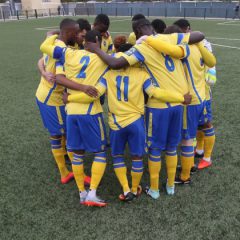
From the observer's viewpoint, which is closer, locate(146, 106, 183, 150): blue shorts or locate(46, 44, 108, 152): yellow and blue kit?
locate(46, 44, 108, 152): yellow and blue kit

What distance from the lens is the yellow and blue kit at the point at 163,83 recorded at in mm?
3242

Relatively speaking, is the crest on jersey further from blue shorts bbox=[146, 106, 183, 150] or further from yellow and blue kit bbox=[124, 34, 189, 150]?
blue shorts bbox=[146, 106, 183, 150]

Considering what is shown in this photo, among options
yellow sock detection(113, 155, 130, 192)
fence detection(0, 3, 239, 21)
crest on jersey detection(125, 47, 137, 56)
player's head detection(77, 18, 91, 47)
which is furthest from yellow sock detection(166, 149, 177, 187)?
fence detection(0, 3, 239, 21)

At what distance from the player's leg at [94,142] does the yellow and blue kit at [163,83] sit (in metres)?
0.54

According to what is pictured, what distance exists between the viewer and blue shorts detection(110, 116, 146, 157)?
11.2 ft

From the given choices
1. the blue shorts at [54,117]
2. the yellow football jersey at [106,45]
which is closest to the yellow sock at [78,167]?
the blue shorts at [54,117]

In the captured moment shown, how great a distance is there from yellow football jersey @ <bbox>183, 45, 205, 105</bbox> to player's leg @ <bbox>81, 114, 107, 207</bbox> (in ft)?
3.65

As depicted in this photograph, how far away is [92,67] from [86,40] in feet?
1.01

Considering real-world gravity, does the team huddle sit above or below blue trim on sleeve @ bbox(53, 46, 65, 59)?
below

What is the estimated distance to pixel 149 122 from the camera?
3508mm

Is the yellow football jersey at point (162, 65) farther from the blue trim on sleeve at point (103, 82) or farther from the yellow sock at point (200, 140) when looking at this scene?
the yellow sock at point (200, 140)

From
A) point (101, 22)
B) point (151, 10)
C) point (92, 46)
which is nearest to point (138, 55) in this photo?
point (92, 46)

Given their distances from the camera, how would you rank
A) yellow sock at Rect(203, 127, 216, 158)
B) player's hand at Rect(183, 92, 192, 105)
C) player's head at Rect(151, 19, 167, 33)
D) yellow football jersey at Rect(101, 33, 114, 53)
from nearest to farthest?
player's hand at Rect(183, 92, 192, 105), player's head at Rect(151, 19, 167, 33), yellow sock at Rect(203, 127, 216, 158), yellow football jersey at Rect(101, 33, 114, 53)

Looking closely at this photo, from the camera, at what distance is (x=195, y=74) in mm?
3654
